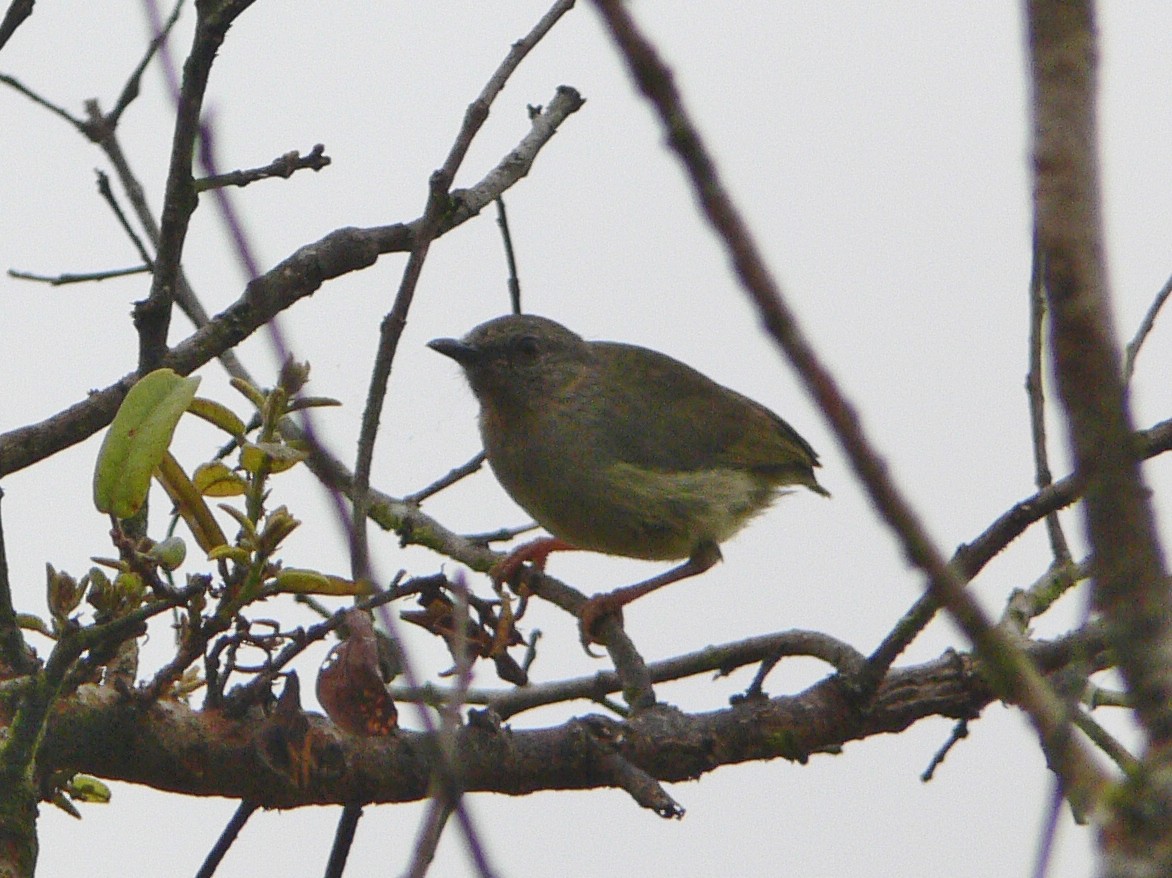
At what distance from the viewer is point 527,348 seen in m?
6.59

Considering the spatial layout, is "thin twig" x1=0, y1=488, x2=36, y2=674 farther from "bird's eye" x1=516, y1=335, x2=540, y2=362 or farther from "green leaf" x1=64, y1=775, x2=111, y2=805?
"bird's eye" x1=516, y1=335, x2=540, y2=362

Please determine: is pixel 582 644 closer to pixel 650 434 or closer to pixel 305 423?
pixel 650 434

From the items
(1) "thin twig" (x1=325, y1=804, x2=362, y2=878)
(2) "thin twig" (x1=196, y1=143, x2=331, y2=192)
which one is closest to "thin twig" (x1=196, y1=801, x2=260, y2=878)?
(1) "thin twig" (x1=325, y1=804, x2=362, y2=878)

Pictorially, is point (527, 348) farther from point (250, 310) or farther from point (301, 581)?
point (301, 581)

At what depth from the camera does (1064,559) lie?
4.21m

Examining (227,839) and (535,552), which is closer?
(227,839)

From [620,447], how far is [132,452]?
391 centimetres

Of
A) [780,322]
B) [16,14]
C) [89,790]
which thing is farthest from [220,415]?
[780,322]

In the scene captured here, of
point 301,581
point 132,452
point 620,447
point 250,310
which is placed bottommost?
point 301,581

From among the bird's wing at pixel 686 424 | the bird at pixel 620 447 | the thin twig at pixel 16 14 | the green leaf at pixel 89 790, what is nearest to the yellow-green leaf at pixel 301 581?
the green leaf at pixel 89 790

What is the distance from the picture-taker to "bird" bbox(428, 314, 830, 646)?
235 inches

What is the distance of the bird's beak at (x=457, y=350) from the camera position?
21.2ft

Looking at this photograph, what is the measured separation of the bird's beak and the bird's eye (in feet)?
0.63

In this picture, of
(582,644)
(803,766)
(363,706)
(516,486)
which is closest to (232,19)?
(363,706)
